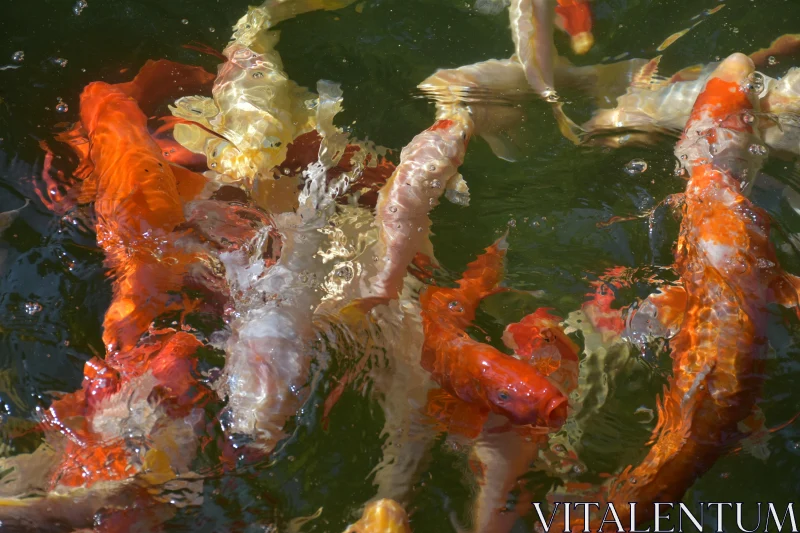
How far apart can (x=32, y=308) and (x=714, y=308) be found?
9.09 ft

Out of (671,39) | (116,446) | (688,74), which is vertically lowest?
(116,446)

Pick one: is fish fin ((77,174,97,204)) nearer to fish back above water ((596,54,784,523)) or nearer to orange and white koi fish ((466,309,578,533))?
orange and white koi fish ((466,309,578,533))

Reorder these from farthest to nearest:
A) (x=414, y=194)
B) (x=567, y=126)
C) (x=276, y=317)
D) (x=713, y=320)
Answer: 1. (x=567, y=126)
2. (x=414, y=194)
3. (x=276, y=317)
4. (x=713, y=320)

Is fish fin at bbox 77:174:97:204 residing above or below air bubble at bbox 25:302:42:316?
above

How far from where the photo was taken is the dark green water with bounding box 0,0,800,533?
2660mm

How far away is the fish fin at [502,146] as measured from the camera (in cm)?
365

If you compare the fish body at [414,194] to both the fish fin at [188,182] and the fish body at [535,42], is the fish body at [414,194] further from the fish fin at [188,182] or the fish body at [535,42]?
the fish fin at [188,182]

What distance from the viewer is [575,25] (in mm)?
4027

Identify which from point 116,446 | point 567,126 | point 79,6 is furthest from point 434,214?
point 79,6

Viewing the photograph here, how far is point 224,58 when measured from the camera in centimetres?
392

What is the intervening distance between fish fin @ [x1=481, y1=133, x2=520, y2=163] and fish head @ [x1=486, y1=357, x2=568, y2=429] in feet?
4.90

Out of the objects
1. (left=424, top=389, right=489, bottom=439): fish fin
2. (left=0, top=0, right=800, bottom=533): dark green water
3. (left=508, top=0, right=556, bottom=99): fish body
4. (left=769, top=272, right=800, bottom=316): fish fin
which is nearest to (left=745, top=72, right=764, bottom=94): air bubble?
(left=0, top=0, right=800, bottom=533): dark green water

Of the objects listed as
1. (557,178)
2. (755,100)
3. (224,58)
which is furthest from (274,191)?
(755,100)

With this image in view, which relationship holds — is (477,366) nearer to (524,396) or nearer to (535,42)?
(524,396)
